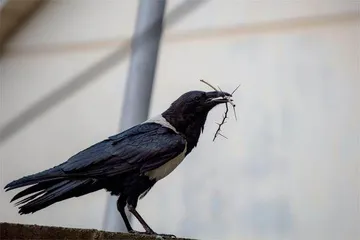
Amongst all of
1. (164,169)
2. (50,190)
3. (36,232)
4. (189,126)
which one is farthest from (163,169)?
(36,232)

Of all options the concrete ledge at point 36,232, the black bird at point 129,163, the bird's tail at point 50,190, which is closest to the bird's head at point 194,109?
the black bird at point 129,163

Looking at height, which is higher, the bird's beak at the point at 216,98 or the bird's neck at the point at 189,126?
the bird's beak at the point at 216,98

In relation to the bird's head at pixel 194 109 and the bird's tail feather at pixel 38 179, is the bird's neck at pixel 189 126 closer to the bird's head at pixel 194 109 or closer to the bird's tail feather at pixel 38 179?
the bird's head at pixel 194 109

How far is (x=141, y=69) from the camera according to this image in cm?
231

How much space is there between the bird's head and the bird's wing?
3cm

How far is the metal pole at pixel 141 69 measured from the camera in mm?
2059

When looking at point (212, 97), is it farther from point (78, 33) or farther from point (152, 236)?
point (78, 33)

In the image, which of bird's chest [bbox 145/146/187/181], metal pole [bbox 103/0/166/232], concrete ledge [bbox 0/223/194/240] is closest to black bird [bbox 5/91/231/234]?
bird's chest [bbox 145/146/187/181]

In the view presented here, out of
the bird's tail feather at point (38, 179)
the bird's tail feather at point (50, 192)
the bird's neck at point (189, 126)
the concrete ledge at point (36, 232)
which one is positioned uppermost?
the bird's neck at point (189, 126)

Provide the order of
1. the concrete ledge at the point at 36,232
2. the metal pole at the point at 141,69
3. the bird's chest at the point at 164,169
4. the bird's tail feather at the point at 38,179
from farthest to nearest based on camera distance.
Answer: the metal pole at the point at 141,69 → the bird's chest at the point at 164,169 → the bird's tail feather at the point at 38,179 → the concrete ledge at the point at 36,232

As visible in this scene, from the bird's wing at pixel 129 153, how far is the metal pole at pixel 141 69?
74 cm

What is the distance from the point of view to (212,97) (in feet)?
4.39

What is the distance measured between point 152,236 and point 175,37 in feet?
4.63

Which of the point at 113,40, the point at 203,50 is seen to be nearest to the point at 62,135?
the point at 113,40
